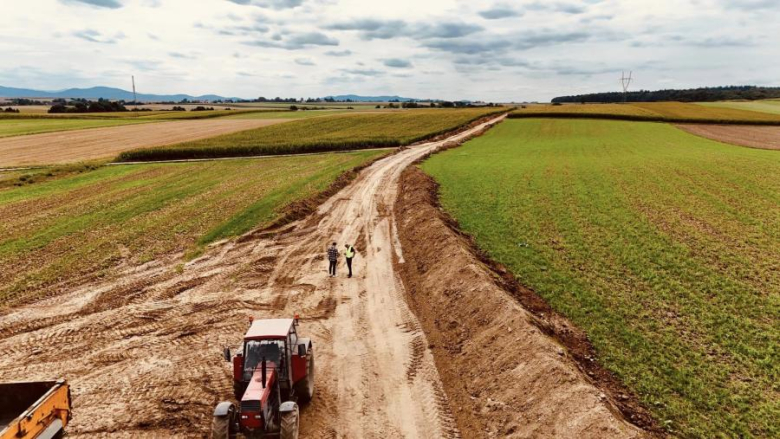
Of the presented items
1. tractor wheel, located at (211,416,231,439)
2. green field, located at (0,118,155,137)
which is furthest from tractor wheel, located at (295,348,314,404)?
green field, located at (0,118,155,137)

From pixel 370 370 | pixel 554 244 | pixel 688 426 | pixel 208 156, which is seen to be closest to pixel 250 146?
pixel 208 156

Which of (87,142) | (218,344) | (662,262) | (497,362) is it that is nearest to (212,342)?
(218,344)

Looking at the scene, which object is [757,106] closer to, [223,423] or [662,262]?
[662,262]

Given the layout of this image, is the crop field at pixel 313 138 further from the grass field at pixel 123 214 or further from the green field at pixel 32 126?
the green field at pixel 32 126

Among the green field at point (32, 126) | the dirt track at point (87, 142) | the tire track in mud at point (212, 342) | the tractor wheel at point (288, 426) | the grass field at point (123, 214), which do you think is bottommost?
the tire track in mud at point (212, 342)

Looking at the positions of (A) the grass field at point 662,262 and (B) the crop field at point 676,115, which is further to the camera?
(B) the crop field at point 676,115

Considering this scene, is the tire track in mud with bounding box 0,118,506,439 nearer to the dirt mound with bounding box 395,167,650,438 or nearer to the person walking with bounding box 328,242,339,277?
the person walking with bounding box 328,242,339,277

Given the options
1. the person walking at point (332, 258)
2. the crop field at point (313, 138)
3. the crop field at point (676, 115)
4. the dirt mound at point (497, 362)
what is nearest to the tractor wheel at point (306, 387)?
the dirt mound at point (497, 362)
